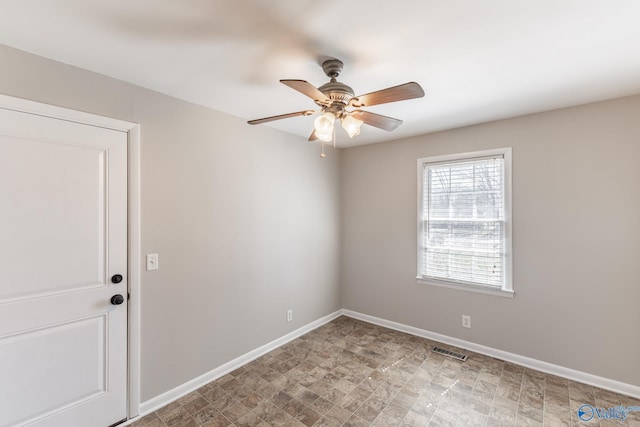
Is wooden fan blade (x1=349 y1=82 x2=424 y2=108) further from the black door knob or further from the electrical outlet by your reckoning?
the electrical outlet

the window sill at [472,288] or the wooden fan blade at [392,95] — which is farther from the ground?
the wooden fan blade at [392,95]

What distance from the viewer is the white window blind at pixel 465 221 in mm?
2951

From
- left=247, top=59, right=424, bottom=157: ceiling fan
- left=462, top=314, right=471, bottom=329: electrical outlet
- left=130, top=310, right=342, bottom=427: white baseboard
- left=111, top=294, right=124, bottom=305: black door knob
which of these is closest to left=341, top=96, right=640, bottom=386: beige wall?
left=462, top=314, right=471, bottom=329: electrical outlet

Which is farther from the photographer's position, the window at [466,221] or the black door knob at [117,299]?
the window at [466,221]

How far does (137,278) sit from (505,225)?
3.35 m

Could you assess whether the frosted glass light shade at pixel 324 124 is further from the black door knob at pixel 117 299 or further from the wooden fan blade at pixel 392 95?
the black door knob at pixel 117 299

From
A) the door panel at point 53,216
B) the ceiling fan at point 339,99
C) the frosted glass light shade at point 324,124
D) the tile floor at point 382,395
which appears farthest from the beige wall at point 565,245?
the door panel at point 53,216

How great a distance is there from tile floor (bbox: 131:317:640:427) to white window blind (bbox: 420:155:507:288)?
88 cm

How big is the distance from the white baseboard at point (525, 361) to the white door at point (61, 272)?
291 cm

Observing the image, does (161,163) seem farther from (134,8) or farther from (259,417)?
(259,417)

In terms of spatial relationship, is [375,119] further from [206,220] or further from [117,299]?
[117,299]

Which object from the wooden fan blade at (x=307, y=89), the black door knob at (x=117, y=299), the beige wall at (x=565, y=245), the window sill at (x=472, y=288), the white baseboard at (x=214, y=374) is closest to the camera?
the wooden fan blade at (x=307, y=89)

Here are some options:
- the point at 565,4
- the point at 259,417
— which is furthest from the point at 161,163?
the point at 565,4

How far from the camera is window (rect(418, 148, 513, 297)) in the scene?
292 centimetres
